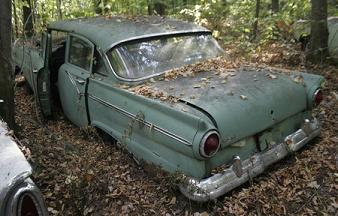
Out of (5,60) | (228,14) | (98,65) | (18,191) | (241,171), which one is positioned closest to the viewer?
(18,191)

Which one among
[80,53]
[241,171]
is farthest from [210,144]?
[80,53]

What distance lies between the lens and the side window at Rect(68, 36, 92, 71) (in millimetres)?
5121

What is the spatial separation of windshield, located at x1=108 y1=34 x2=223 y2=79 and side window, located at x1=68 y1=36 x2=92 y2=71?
534 mm

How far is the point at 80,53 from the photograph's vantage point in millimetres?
5344

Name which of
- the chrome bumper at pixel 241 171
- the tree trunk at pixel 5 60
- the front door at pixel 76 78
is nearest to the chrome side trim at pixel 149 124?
the chrome bumper at pixel 241 171

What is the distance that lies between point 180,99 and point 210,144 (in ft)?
2.15

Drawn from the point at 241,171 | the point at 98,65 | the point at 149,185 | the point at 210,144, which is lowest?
the point at 149,185

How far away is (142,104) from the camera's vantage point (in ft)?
13.1

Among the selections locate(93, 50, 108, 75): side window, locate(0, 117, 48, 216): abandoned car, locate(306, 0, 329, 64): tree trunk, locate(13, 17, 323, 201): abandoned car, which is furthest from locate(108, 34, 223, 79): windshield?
locate(306, 0, 329, 64): tree trunk

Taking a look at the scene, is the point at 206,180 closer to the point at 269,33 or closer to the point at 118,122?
the point at 118,122

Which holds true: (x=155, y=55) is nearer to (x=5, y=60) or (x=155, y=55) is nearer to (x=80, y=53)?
(x=80, y=53)

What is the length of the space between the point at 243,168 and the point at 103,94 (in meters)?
1.91

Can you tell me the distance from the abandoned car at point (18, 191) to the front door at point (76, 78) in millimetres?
3022

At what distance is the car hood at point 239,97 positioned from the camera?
11.7 feet
